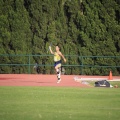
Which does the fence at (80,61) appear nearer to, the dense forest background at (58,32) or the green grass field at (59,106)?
the dense forest background at (58,32)

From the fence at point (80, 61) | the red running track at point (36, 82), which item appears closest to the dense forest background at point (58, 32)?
the fence at point (80, 61)

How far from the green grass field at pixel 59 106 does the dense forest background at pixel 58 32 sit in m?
17.6

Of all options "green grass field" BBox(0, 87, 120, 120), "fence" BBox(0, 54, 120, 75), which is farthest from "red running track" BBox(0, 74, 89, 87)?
"green grass field" BBox(0, 87, 120, 120)

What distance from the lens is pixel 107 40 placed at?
36.2 metres

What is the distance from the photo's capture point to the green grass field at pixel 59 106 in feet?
40.4

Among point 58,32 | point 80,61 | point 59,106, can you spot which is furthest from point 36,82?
point 59,106

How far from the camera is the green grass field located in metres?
12.3

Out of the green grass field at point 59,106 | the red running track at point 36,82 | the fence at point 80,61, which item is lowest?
the green grass field at point 59,106

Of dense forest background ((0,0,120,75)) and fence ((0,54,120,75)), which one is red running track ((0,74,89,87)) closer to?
fence ((0,54,120,75))

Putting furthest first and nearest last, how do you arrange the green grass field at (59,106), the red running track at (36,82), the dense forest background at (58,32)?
the dense forest background at (58,32) < the red running track at (36,82) < the green grass field at (59,106)

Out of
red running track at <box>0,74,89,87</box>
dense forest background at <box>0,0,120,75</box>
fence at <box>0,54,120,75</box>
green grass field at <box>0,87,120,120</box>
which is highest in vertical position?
dense forest background at <box>0,0,120,75</box>

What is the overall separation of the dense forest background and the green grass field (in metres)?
17.6

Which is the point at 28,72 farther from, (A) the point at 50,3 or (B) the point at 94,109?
(B) the point at 94,109

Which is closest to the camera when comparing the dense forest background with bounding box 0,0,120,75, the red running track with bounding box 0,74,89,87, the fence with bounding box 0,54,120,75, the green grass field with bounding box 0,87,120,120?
the green grass field with bounding box 0,87,120,120
